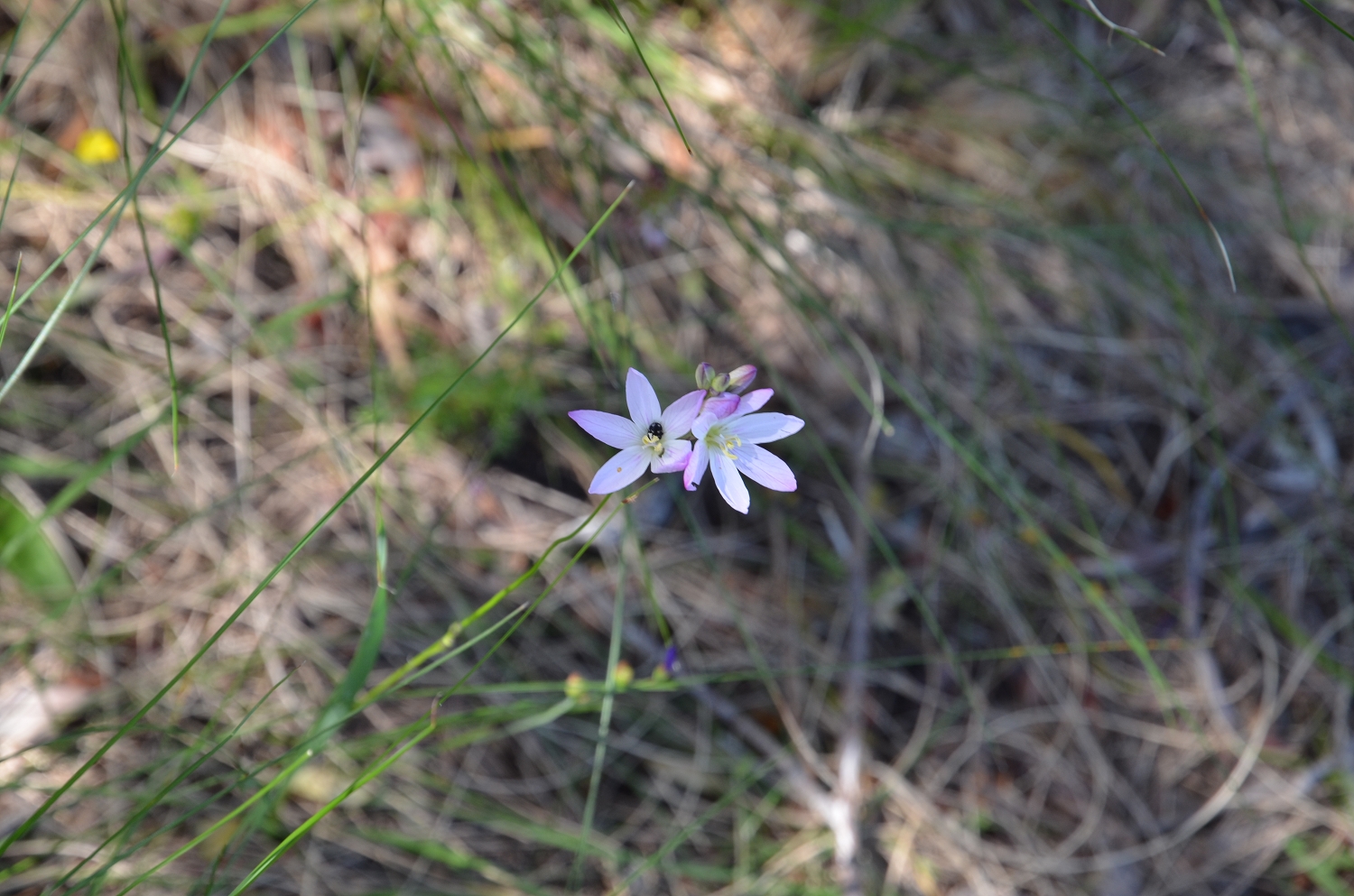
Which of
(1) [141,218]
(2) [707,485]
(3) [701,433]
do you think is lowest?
(2) [707,485]

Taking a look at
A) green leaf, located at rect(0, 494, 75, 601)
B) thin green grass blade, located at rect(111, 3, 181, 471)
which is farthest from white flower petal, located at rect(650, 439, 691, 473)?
green leaf, located at rect(0, 494, 75, 601)

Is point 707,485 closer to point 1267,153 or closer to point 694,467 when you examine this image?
point 694,467

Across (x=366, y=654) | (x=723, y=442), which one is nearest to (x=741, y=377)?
(x=723, y=442)

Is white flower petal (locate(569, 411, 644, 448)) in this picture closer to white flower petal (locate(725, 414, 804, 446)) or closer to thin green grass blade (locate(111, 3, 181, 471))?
white flower petal (locate(725, 414, 804, 446))

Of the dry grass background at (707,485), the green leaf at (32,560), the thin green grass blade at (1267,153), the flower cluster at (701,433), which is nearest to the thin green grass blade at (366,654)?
the flower cluster at (701,433)

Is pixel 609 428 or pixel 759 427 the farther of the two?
pixel 759 427

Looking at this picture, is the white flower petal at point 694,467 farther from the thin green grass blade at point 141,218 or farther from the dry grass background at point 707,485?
the dry grass background at point 707,485

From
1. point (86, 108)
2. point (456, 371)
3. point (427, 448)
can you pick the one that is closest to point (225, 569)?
point (427, 448)
